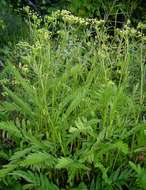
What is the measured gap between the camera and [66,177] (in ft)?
8.91

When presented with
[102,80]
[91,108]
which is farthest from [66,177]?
[102,80]

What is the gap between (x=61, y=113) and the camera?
2764mm

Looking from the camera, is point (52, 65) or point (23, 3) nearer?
point (52, 65)

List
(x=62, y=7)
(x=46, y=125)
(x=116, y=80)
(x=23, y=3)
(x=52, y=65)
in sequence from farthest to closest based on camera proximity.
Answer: (x=23, y=3)
(x=62, y=7)
(x=116, y=80)
(x=52, y=65)
(x=46, y=125)

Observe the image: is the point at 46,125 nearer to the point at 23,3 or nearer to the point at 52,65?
the point at 52,65

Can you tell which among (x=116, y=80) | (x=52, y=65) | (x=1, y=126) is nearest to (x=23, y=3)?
(x=116, y=80)

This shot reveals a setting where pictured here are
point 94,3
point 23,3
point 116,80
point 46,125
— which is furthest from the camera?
point 23,3

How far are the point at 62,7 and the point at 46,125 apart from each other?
11.5ft

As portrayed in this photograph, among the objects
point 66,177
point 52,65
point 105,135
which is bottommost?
point 66,177

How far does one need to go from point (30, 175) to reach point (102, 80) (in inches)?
31.1

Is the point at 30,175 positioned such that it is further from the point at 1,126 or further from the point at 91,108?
the point at 91,108

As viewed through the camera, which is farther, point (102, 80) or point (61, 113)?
point (102, 80)

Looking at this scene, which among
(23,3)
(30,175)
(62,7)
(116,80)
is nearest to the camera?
(30,175)

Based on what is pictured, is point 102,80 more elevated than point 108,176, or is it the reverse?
point 102,80
